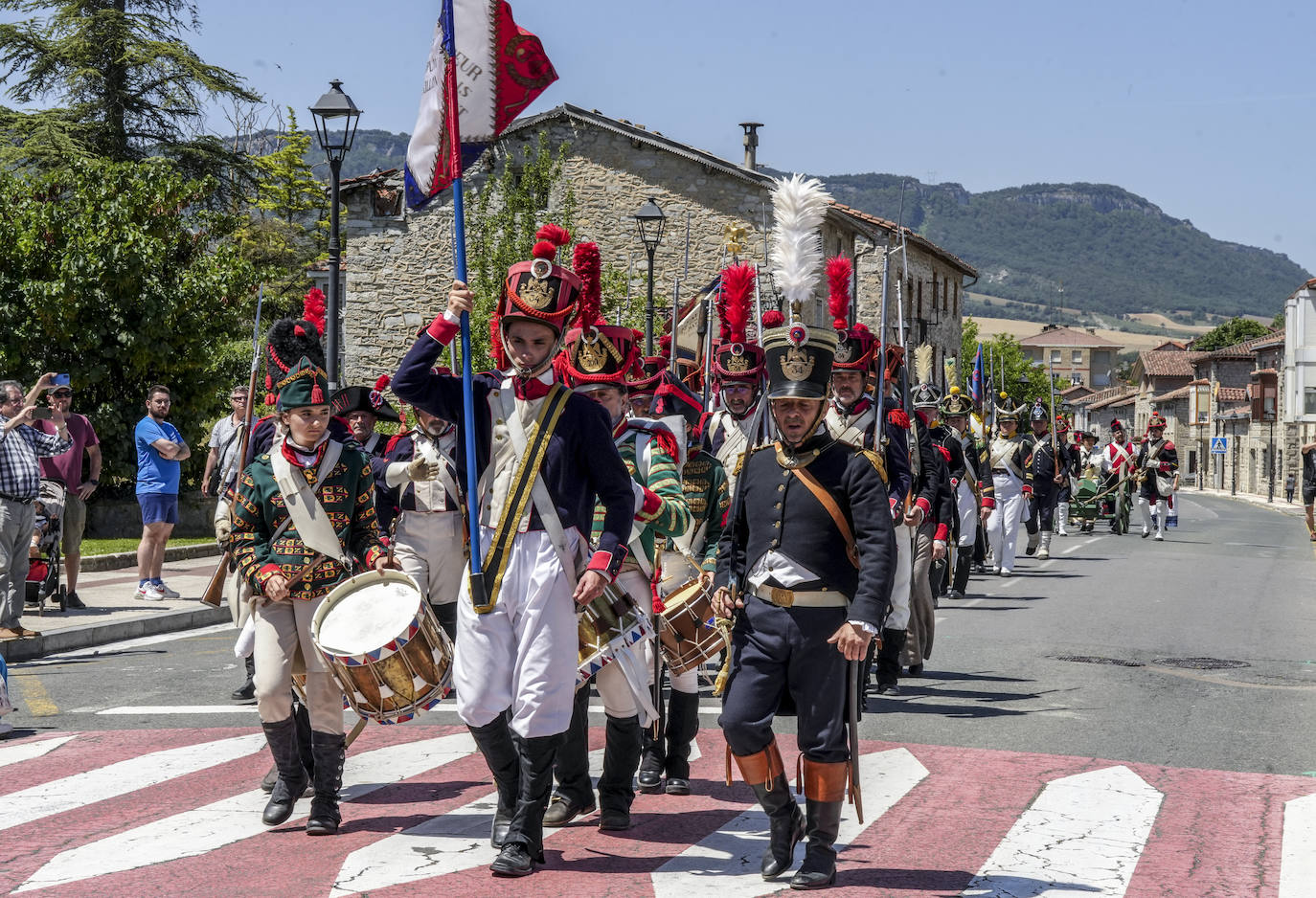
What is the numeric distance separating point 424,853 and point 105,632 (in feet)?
26.1

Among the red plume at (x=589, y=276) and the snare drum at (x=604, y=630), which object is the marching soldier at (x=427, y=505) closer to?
the red plume at (x=589, y=276)

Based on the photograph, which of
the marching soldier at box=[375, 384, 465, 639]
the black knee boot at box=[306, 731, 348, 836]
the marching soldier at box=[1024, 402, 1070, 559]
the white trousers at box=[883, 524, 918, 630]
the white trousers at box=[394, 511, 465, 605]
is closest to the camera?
the black knee boot at box=[306, 731, 348, 836]

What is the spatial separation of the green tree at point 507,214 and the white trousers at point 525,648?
2335 cm

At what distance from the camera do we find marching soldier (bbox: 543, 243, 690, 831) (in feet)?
21.7

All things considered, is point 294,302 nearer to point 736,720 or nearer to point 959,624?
point 959,624

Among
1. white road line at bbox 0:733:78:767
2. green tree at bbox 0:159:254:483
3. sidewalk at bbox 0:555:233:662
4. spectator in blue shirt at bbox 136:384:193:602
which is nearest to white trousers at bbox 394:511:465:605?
white road line at bbox 0:733:78:767

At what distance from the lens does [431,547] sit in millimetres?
9094

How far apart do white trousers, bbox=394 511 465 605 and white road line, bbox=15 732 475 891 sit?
129 cm

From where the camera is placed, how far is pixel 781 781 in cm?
585

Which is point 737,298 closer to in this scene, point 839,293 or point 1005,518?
point 839,293

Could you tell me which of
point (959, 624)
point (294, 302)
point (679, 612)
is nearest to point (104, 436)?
point (959, 624)

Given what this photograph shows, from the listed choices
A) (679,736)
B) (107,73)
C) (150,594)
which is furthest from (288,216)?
(679,736)

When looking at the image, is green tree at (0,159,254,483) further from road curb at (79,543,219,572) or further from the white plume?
the white plume

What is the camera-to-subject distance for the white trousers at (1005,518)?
20484 millimetres
